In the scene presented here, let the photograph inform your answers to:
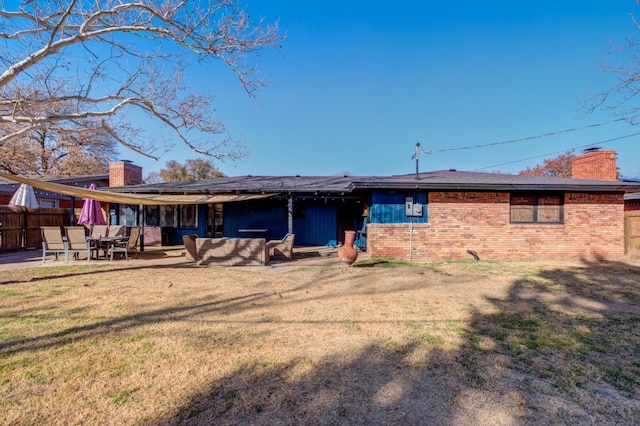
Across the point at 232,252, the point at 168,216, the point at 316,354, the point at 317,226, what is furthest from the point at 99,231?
the point at 316,354

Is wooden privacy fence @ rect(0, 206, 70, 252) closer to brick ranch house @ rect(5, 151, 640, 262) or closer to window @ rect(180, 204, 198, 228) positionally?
window @ rect(180, 204, 198, 228)

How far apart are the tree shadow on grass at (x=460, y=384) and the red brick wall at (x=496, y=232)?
18.5ft

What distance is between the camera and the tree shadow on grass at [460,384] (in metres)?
2.27

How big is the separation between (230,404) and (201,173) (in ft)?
96.4

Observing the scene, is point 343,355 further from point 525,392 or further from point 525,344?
point 525,344

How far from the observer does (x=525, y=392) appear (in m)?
2.59

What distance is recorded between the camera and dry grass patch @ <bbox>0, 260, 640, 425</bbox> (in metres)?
2.33

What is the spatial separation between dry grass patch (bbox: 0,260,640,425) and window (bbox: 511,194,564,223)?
4.12m

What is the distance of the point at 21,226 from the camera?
39.5 ft

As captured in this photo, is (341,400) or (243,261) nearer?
(341,400)

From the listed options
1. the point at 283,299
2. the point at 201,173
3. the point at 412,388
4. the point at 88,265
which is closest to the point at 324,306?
the point at 283,299

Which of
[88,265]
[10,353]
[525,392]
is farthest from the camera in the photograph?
[88,265]

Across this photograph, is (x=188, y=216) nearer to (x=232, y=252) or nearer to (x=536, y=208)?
(x=232, y=252)

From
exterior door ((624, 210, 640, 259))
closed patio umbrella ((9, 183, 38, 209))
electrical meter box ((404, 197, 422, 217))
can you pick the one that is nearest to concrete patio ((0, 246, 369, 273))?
closed patio umbrella ((9, 183, 38, 209))
